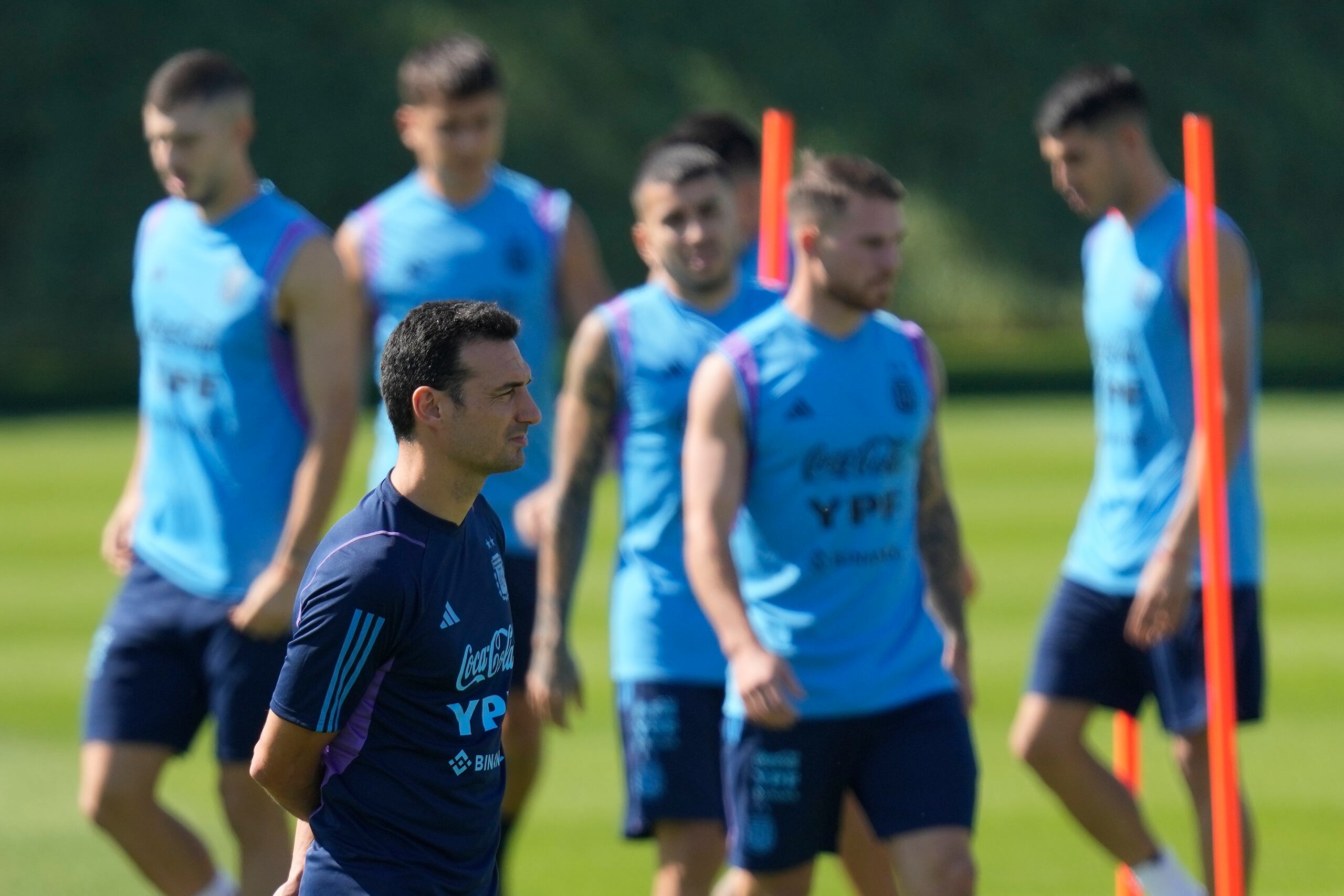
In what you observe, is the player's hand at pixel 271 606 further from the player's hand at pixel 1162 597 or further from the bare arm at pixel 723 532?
the player's hand at pixel 1162 597

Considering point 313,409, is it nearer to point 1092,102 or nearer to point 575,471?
point 575,471

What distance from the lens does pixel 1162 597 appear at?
19.0 ft

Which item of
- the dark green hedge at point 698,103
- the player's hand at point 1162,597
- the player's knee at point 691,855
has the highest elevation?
the dark green hedge at point 698,103

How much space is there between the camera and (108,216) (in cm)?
2823

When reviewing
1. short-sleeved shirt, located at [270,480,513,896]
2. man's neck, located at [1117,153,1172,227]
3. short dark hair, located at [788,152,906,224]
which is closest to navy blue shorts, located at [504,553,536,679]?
short dark hair, located at [788,152,906,224]

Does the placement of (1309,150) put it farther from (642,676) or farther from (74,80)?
(642,676)

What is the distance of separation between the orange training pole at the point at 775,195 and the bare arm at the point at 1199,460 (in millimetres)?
1275

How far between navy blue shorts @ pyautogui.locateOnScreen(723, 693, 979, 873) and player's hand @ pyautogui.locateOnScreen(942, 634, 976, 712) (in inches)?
10.9

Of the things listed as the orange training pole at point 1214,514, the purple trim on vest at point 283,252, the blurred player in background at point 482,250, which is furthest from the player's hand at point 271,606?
the orange training pole at point 1214,514

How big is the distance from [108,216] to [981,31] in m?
12.2

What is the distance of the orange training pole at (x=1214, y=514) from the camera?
547 centimetres

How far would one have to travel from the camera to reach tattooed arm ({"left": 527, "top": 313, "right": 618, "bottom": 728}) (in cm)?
581

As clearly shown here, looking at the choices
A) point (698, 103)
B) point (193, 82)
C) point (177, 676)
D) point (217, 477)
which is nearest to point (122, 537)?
point (217, 477)

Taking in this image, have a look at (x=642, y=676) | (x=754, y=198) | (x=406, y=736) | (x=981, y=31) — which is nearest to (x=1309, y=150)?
(x=981, y=31)
